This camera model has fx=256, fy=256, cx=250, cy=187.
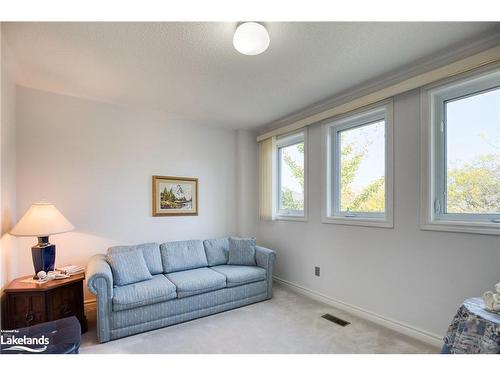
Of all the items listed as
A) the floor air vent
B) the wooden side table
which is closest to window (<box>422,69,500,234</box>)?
the floor air vent

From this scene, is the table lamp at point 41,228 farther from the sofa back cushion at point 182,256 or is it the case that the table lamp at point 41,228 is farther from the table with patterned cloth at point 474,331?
the table with patterned cloth at point 474,331

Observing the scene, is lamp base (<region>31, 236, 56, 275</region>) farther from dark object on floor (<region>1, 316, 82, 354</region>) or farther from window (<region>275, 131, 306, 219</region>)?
→ window (<region>275, 131, 306, 219</region>)

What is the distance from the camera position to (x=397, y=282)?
2377 millimetres

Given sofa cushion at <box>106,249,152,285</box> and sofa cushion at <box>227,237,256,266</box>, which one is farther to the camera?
sofa cushion at <box>227,237,256,266</box>

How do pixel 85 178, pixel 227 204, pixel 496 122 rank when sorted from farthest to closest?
1. pixel 227 204
2. pixel 85 178
3. pixel 496 122

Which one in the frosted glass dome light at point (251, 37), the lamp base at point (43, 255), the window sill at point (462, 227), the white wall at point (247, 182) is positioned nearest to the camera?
the frosted glass dome light at point (251, 37)

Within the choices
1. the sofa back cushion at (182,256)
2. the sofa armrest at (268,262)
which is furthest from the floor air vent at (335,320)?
the sofa back cushion at (182,256)

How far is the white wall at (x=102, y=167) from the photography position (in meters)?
2.70

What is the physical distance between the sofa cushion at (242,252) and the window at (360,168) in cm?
105

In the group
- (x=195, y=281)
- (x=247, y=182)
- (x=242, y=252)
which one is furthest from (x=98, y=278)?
(x=247, y=182)

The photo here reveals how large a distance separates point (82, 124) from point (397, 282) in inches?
147

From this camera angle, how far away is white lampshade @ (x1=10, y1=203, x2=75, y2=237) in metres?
2.21
